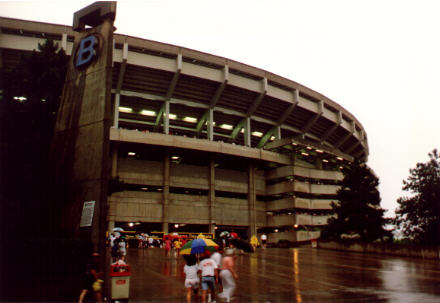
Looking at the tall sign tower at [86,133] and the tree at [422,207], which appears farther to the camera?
the tree at [422,207]

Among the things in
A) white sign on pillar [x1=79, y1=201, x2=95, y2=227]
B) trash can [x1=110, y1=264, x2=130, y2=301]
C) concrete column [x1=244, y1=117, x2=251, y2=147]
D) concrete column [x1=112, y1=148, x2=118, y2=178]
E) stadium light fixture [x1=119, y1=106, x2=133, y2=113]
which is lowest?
trash can [x1=110, y1=264, x2=130, y2=301]

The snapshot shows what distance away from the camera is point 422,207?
3034cm

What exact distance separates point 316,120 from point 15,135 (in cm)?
5063

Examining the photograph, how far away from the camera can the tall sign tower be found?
37.7 feet

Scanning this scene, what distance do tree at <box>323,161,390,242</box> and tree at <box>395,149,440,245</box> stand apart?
216cm

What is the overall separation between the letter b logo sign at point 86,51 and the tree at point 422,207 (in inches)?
1057

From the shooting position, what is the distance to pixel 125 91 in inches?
1857

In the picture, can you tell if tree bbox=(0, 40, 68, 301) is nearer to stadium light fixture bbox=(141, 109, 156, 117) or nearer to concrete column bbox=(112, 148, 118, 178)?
concrete column bbox=(112, 148, 118, 178)

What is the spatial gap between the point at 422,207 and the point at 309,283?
1909 cm

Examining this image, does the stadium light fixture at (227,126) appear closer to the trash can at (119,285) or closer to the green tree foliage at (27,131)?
the green tree foliage at (27,131)

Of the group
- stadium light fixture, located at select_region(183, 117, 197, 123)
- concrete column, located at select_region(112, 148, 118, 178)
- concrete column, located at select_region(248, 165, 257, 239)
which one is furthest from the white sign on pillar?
concrete column, located at select_region(248, 165, 257, 239)

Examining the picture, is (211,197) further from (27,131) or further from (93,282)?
(93,282)

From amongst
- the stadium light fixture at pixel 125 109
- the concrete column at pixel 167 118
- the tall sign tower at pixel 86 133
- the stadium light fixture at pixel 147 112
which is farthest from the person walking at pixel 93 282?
the stadium light fixture at pixel 147 112

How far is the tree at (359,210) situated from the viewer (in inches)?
1329
